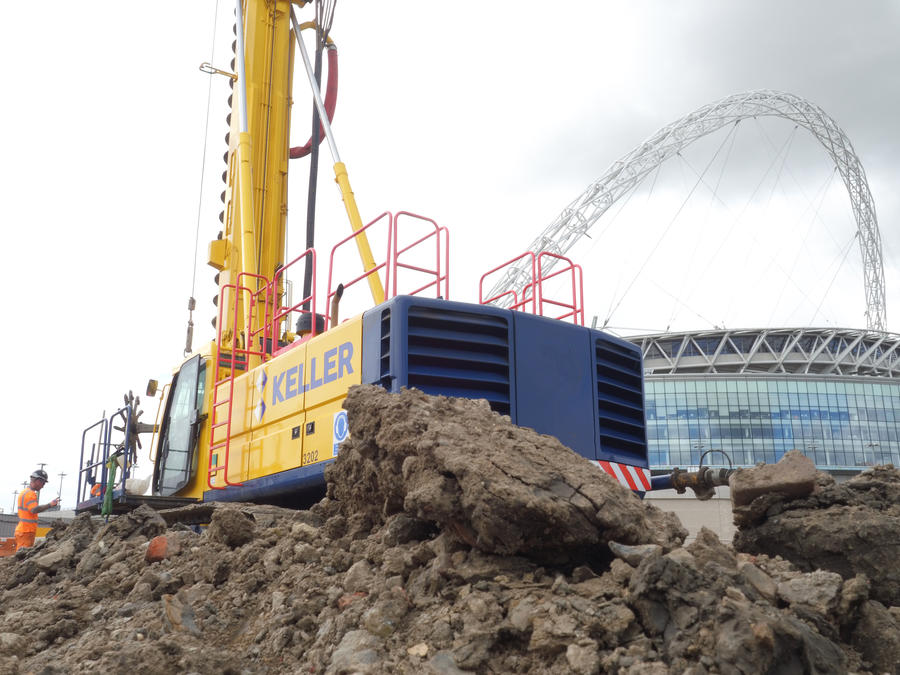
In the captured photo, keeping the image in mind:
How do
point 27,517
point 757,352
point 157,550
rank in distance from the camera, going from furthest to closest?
point 757,352
point 27,517
point 157,550

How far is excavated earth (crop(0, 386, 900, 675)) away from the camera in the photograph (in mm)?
3254

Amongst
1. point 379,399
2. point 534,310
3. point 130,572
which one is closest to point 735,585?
point 379,399

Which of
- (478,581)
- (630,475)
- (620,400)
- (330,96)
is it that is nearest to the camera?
(478,581)

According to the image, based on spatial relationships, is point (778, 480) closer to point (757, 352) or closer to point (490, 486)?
point (490, 486)

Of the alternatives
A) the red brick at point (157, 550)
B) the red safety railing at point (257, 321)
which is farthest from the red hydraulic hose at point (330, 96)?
the red brick at point (157, 550)

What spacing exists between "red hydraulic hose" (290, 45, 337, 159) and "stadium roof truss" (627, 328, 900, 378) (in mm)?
64543

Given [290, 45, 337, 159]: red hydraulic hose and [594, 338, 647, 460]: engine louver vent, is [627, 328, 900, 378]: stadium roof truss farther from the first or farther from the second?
[594, 338, 647, 460]: engine louver vent

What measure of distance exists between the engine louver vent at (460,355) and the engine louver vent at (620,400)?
1280mm

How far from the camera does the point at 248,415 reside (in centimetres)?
838

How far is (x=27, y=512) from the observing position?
11375 millimetres

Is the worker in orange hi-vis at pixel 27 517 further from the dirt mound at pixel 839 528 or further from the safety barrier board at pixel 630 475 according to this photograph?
the dirt mound at pixel 839 528

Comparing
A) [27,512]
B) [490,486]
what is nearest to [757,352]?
[27,512]

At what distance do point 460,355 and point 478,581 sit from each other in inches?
126

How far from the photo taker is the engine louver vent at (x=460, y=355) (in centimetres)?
669
